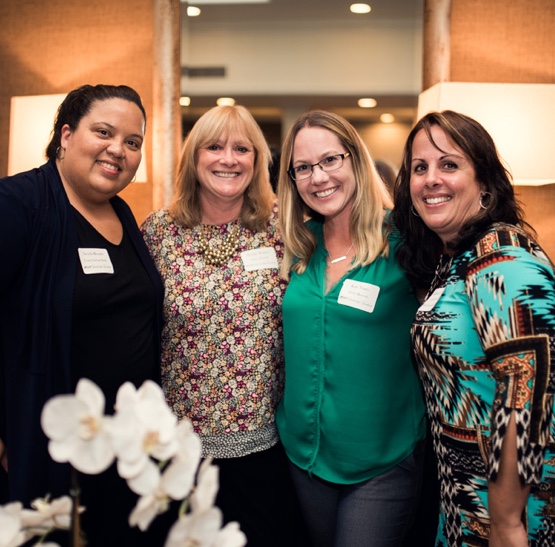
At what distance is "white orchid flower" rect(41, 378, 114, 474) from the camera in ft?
1.99

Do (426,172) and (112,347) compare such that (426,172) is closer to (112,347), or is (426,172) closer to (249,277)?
(249,277)

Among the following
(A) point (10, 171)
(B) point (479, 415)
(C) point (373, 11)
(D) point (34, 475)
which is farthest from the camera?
(C) point (373, 11)

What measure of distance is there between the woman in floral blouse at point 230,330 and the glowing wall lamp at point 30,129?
0.97 meters

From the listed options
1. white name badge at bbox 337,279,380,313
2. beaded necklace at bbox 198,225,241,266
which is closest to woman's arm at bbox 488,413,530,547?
white name badge at bbox 337,279,380,313

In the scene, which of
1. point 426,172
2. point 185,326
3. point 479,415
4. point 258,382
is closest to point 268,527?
point 258,382

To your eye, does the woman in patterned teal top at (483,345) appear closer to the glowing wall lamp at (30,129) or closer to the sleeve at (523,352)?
the sleeve at (523,352)

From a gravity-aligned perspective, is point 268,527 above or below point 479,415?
below

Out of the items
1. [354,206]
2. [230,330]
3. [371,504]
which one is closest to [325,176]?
[354,206]

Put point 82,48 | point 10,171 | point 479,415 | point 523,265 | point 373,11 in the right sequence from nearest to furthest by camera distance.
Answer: point 523,265 → point 479,415 → point 10,171 → point 82,48 → point 373,11

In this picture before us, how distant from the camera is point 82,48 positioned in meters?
3.33

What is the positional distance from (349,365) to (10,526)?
1.20 meters

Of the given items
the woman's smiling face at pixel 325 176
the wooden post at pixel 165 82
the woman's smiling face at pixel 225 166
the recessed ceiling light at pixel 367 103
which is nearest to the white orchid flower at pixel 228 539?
the woman's smiling face at pixel 325 176

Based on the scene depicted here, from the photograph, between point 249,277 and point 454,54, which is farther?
point 454,54

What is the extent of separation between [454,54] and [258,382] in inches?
85.2
